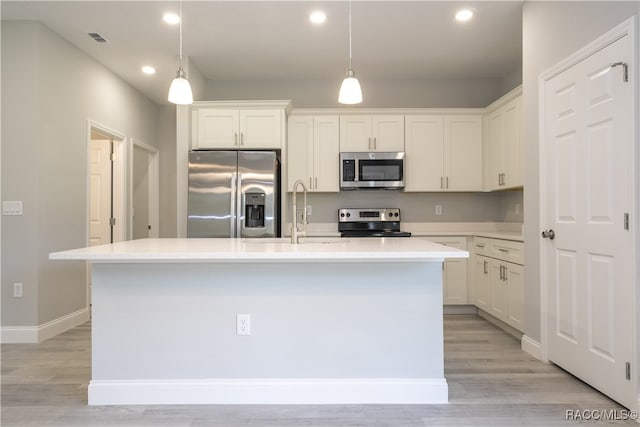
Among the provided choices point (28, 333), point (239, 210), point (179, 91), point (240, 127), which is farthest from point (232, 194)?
point (28, 333)

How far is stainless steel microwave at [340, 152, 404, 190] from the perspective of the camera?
4367 mm

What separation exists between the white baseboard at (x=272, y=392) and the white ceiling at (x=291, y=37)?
8.93 ft

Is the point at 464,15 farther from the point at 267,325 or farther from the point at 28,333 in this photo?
the point at 28,333

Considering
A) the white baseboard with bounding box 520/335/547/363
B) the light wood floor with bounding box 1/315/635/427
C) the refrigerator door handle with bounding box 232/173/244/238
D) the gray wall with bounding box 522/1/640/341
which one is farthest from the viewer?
the refrigerator door handle with bounding box 232/173/244/238

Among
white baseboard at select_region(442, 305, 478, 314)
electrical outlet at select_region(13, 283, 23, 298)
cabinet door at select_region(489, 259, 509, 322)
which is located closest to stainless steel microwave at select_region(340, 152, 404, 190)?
cabinet door at select_region(489, 259, 509, 322)

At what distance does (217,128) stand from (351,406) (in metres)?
3.07

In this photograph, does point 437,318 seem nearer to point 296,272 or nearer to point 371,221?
point 296,272

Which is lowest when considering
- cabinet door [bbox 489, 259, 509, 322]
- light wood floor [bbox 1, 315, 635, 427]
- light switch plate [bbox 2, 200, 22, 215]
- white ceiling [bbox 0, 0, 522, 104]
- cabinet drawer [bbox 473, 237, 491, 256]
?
light wood floor [bbox 1, 315, 635, 427]

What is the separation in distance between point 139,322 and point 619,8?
3.07m

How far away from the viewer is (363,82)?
4.74m

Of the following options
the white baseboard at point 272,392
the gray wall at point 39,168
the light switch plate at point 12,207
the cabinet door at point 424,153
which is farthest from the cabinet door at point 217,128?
the white baseboard at point 272,392

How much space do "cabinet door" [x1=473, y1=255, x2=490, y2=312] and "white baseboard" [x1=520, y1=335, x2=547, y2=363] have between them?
85 cm

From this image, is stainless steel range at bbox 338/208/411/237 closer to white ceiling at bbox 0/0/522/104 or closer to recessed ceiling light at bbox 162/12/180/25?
white ceiling at bbox 0/0/522/104

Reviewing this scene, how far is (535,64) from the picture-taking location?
288cm
